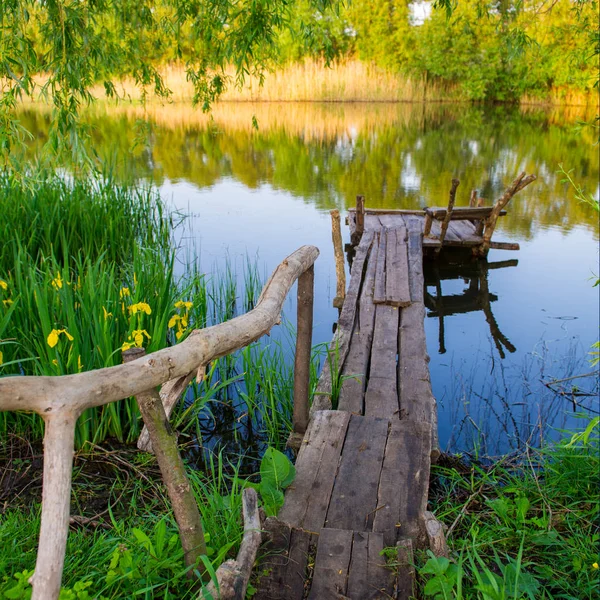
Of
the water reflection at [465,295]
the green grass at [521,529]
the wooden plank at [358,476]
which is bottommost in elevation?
the water reflection at [465,295]

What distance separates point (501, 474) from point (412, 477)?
1096 mm

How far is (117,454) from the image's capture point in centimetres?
343

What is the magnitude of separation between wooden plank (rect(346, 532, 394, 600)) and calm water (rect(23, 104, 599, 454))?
1941 mm

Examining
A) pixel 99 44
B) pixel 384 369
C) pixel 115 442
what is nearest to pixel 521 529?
pixel 384 369

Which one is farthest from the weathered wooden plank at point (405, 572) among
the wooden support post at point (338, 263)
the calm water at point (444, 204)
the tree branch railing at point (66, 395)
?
the wooden support post at point (338, 263)

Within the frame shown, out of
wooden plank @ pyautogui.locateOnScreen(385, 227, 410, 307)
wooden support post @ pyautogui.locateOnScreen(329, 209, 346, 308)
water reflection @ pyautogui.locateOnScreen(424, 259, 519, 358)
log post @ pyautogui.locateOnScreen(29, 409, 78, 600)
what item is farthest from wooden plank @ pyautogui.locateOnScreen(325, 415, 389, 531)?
wooden support post @ pyautogui.locateOnScreen(329, 209, 346, 308)

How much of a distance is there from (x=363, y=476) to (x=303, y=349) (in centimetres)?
76

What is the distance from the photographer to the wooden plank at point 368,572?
198 cm

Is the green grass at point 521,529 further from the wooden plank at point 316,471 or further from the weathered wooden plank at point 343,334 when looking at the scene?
the weathered wooden plank at point 343,334

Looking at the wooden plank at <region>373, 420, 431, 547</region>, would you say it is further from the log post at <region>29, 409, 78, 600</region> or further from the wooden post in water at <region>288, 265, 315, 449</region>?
the log post at <region>29, 409, 78, 600</region>

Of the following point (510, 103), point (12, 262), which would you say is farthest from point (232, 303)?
point (510, 103)

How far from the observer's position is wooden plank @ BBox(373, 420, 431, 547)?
234cm

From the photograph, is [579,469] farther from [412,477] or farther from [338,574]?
[338,574]

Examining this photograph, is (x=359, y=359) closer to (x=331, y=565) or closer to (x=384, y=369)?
(x=384, y=369)
